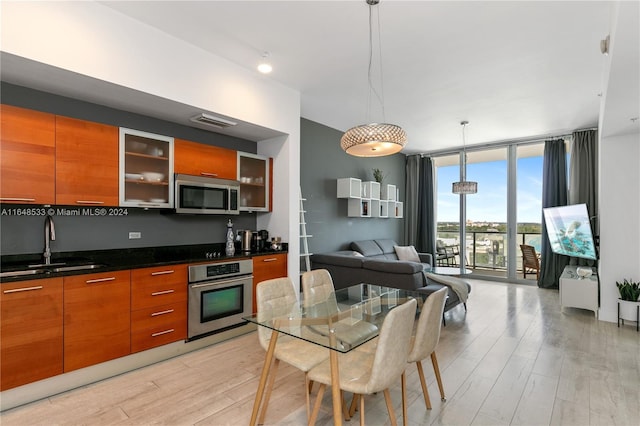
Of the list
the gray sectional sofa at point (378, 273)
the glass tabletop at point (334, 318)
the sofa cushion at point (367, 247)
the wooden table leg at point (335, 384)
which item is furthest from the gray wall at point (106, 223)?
the wooden table leg at point (335, 384)

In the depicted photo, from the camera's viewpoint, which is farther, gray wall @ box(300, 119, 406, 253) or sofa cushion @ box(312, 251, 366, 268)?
gray wall @ box(300, 119, 406, 253)

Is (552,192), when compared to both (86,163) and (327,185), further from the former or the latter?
(86,163)

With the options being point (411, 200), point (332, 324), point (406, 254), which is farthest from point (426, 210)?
point (332, 324)

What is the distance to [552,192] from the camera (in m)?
6.02

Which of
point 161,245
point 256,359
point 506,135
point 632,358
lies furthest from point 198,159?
point 506,135

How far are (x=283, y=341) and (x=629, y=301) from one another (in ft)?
14.2

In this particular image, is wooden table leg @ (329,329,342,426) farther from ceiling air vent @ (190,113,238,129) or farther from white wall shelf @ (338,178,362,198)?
white wall shelf @ (338,178,362,198)

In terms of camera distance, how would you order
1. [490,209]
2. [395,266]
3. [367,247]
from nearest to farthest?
[395,266]
[367,247]
[490,209]

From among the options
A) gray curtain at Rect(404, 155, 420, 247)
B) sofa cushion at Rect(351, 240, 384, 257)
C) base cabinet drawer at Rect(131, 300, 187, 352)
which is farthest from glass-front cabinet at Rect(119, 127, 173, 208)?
gray curtain at Rect(404, 155, 420, 247)

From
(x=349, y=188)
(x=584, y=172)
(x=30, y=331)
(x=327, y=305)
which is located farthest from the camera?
(x=584, y=172)

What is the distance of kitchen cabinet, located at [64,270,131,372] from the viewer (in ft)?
7.91

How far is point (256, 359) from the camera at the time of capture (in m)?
2.97

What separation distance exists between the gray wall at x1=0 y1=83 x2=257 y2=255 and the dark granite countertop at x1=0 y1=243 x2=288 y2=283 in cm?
5

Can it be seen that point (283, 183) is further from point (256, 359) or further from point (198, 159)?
point (256, 359)
